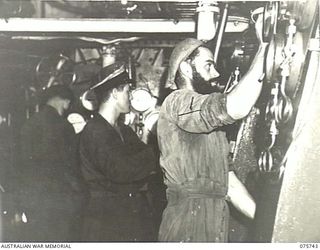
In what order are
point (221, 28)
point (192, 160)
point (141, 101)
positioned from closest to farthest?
1. point (192, 160)
2. point (221, 28)
3. point (141, 101)

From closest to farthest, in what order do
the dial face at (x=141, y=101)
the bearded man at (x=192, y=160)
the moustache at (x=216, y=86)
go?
the bearded man at (x=192, y=160) → the moustache at (x=216, y=86) → the dial face at (x=141, y=101)

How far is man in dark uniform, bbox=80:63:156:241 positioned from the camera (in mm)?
1133

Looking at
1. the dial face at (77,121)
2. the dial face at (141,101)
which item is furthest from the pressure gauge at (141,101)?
the dial face at (77,121)

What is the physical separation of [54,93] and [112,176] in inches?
13.1

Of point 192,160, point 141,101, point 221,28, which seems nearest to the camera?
point 192,160

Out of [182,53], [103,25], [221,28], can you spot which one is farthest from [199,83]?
[103,25]

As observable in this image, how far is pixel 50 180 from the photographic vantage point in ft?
3.84

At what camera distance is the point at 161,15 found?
118cm

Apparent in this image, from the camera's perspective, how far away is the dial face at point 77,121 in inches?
51.1

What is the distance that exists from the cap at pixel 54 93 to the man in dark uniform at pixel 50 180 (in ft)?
0.13

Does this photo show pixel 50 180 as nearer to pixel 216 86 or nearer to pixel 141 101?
pixel 141 101

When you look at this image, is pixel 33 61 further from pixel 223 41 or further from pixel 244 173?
pixel 244 173

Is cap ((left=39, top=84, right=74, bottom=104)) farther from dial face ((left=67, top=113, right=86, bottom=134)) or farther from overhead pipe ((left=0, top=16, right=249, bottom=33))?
overhead pipe ((left=0, top=16, right=249, bottom=33))

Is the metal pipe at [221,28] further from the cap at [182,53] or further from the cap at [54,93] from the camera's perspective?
the cap at [54,93]
